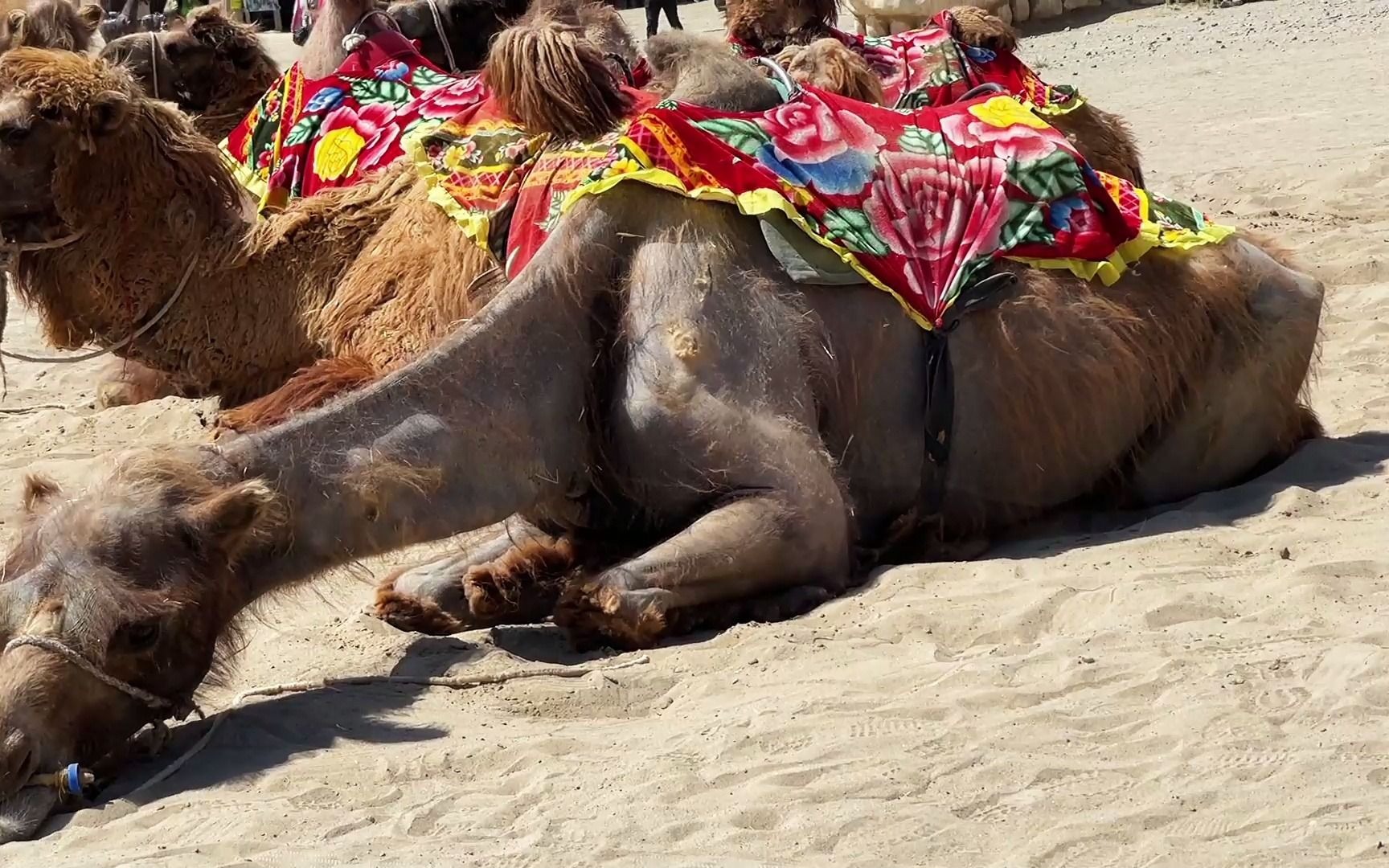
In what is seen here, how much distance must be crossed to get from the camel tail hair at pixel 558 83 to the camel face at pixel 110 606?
1.58m

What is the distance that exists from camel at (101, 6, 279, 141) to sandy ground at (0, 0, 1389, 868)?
11.3 feet

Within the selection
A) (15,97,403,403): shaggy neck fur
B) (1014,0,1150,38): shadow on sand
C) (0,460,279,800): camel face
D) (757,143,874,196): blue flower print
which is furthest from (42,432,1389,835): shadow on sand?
(1014,0,1150,38): shadow on sand

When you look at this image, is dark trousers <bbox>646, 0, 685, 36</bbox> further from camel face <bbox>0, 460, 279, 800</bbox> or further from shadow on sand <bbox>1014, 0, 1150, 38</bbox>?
camel face <bbox>0, 460, 279, 800</bbox>

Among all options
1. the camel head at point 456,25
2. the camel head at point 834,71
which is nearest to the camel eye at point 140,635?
the camel head at point 834,71

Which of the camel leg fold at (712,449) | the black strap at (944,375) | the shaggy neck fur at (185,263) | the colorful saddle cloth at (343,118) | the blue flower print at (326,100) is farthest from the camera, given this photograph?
the blue flower print at (326,100)

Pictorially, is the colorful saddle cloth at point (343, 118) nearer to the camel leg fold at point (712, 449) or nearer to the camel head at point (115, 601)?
the camel leg fold at point (712, 449)

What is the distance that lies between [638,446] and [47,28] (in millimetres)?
5511

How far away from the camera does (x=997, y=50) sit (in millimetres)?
7875

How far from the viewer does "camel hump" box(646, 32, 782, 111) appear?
5.48 metres

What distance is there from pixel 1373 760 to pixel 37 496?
282cm

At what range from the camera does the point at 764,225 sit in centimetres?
516

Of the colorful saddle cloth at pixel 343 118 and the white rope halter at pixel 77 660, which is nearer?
the white rope halter at pixel 77 660

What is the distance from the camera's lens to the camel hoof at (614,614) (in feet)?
15.3

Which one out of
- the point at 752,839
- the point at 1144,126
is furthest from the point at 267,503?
the point at 1144,126
